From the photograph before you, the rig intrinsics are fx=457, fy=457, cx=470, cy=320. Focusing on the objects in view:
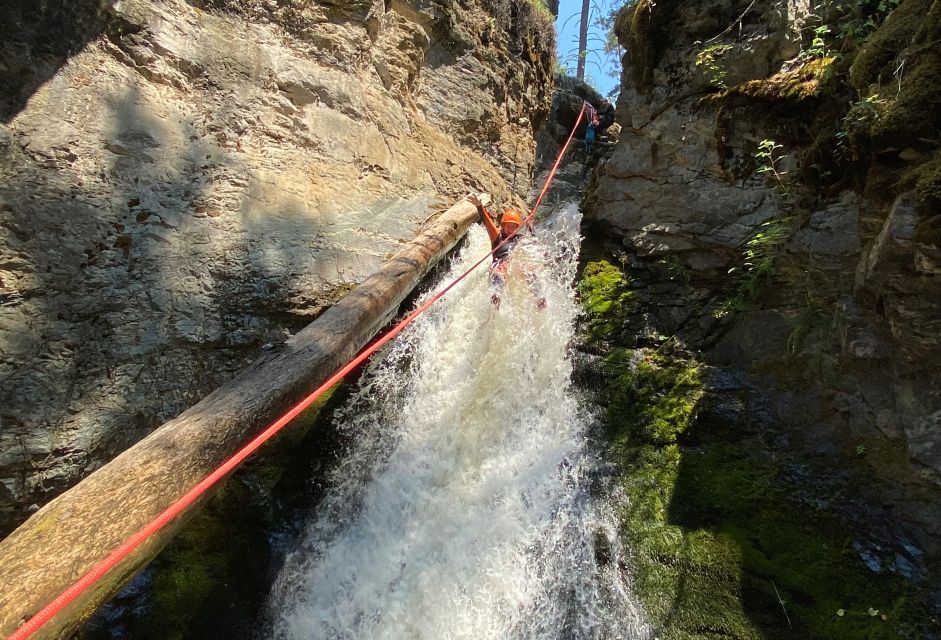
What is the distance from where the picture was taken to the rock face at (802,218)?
8.96 ft

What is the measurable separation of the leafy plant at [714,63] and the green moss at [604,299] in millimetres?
2129

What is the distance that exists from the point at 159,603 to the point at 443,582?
7.28 feet

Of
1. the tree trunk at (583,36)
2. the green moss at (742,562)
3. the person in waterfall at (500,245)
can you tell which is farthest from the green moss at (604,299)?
the tree trunk at (583,36)

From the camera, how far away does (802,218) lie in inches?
145

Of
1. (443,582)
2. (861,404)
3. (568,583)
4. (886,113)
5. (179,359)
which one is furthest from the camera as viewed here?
(179,359)

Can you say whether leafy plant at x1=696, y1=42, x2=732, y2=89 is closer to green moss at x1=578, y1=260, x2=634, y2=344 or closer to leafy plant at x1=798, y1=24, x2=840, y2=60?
leafy plant at x1=798, y1=24, x2=840, y2=60

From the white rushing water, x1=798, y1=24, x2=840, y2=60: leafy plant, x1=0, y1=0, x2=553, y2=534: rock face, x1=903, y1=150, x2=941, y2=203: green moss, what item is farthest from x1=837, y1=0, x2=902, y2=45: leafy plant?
x1=0, y1=0, x2=553, y2=534: rock face

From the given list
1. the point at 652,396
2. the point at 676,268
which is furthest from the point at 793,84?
the point at 652,396

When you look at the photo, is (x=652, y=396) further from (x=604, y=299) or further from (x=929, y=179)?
(x=929, y=179)

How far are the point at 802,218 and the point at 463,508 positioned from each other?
3.71 m

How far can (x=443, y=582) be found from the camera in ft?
11.8

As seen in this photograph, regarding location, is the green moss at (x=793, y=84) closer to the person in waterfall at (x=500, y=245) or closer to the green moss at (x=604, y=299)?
Result: the green moss at (x=604, y=299)

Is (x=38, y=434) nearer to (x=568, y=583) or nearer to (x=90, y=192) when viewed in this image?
(x=90, y=192)

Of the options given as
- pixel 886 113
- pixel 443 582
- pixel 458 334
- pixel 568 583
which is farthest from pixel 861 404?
pixel 458 334
